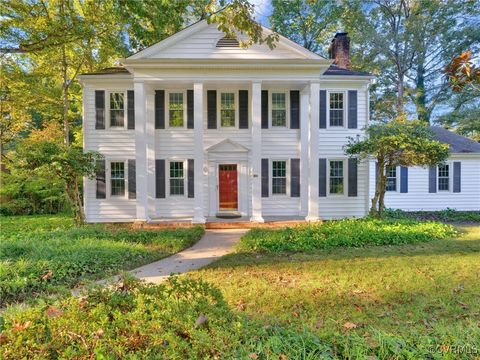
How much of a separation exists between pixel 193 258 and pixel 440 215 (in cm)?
1211

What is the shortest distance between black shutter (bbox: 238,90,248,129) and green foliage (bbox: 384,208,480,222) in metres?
7.24

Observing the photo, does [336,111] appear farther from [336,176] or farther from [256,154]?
[256,154]

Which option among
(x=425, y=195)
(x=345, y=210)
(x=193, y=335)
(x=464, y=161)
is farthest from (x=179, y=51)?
(x=464, y=161)

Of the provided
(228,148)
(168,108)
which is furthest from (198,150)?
(168,108)

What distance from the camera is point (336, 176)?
39.2ft

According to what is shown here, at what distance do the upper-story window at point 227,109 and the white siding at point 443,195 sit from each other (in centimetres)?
887

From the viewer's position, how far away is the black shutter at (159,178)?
11578mm

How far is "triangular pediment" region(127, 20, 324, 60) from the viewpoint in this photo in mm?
10266

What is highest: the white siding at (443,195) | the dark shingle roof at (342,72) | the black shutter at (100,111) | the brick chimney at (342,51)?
the brick chimney at (342,51)

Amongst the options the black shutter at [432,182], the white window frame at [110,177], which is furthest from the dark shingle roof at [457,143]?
the white window frame at [110,177]

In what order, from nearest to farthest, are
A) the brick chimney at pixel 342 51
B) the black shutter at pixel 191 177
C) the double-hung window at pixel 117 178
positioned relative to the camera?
the double-hung window at pixel 117 178
the black shutter at pixel 191 177
the brick chimney at pixel 342 51

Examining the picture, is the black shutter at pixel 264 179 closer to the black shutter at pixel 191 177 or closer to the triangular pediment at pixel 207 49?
the black shutter at pixel 191 177

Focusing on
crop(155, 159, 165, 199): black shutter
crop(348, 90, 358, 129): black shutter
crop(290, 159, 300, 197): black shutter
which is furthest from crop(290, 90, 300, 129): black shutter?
crop(155, 159, 165, 199): black shutter

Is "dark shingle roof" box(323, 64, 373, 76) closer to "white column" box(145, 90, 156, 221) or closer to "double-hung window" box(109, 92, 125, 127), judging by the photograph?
"white column" box(145, 90, 156, 221)
